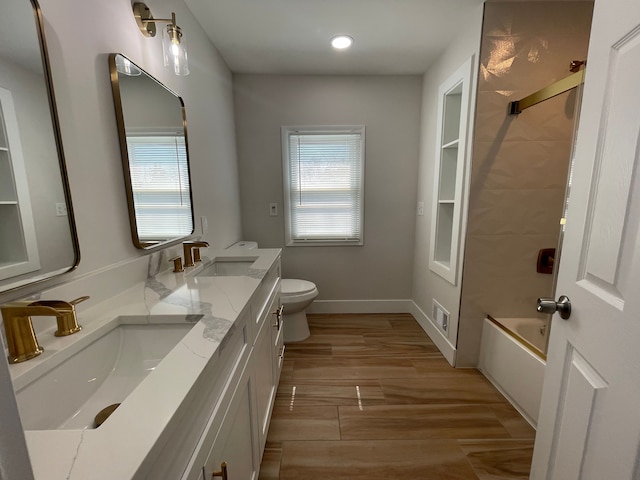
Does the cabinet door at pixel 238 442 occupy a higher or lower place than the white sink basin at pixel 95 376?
lower

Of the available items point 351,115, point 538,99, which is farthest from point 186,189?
point 538,99

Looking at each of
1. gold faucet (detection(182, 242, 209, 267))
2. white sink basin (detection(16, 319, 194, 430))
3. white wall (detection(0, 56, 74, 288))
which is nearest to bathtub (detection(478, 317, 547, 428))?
white sink basin (detection(16, 319, 194, 430))

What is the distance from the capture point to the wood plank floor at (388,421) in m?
1.26

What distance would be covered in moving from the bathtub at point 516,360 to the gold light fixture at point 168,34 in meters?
2.30

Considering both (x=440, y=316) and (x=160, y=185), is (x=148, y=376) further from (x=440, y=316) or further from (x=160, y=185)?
(x=440, y=316)

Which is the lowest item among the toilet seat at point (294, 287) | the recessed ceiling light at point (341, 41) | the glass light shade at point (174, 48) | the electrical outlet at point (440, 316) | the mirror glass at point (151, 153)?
the electrical outlet at point (440, 316)

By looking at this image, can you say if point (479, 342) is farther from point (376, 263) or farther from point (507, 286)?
point (376, 263)

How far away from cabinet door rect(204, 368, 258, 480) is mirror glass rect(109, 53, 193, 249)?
75 cm

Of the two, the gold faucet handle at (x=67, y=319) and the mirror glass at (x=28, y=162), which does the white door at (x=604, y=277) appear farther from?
the mirror glass at (x=28, y=162)

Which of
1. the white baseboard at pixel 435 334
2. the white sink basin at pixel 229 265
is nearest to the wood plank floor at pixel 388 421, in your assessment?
the white baseboard at pixel 435 334

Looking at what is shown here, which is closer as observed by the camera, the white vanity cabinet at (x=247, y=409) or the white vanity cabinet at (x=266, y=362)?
the white vanity cabinet at (x=247, y=409)

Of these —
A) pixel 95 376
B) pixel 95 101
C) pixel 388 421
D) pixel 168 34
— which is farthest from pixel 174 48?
pixel 388 421

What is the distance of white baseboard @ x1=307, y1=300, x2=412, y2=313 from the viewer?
2814 mm

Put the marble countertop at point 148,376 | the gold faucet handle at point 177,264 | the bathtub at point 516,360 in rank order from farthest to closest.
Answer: the bathtub at point 516,360
the gold faucet handle at point 177,264
the marble countertop at point 148,376
